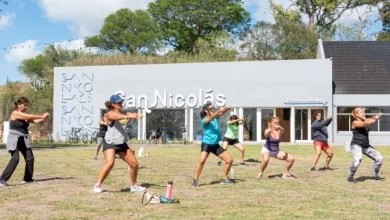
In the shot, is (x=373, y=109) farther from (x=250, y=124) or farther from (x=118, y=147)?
(x=118, y=147)

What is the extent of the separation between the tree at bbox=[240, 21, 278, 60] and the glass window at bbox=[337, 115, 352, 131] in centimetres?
2025

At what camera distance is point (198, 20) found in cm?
6525

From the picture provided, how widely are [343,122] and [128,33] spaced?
39629 millimetres

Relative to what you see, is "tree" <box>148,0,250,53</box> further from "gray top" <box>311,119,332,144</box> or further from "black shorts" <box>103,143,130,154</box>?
"black shorts" <box>103,143,130,154</box>

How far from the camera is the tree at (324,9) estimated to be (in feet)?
185

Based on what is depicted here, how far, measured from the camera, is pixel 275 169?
1522cm

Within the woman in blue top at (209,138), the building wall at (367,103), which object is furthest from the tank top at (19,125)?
the building wall at (367,103)

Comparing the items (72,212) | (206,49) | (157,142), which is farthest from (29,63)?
(72,212)

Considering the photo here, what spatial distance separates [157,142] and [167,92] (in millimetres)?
3787

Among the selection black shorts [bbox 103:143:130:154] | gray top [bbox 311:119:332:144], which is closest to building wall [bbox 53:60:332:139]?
gray top [bbox 311:119:332:144]

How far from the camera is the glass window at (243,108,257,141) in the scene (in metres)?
36.2

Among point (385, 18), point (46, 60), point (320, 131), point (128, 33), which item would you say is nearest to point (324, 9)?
point (385, 18)

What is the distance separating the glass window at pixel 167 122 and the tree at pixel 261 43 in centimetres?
1924

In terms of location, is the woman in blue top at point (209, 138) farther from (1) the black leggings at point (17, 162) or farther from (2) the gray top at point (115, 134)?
(1) the black leggings at point (17, 162)
